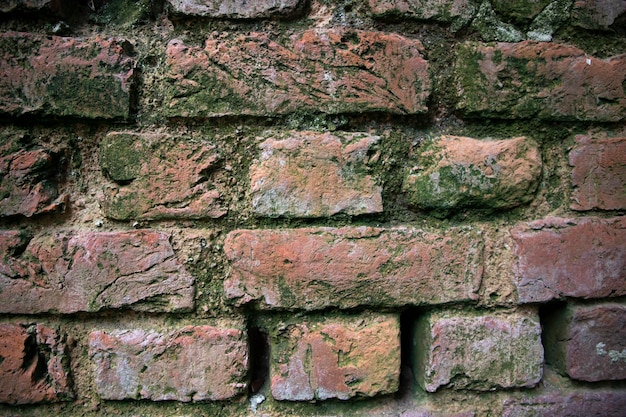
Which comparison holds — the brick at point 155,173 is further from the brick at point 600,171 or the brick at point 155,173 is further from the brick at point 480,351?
the brick at point 600,171

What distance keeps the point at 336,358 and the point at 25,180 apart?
59 centimetres

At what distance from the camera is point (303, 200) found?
24.6 inches

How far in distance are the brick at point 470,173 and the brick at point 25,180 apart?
59 centimetres

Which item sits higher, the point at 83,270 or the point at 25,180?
the point at 25,180

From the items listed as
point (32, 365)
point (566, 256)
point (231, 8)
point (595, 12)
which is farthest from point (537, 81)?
point (32, 365)

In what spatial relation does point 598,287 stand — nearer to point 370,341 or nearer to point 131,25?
point 370,341

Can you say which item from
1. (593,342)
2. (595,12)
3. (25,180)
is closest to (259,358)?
(25,180)

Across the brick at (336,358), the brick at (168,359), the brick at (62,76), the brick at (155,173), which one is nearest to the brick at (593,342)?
the brick at (336,358)

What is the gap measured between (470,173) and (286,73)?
0.35 meters

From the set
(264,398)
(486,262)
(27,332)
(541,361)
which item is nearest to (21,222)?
(27,332)

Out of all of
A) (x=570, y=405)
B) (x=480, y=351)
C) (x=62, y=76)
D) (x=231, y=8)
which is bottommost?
(x=570, y=405)

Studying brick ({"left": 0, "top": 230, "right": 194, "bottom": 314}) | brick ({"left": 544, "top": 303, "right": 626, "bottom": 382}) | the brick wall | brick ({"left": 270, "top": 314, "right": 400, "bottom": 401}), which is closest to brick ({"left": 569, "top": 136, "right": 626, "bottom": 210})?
the brick wall

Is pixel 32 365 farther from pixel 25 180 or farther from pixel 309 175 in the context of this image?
pixel 309 175

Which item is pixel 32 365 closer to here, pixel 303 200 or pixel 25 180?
pixel 25 180
